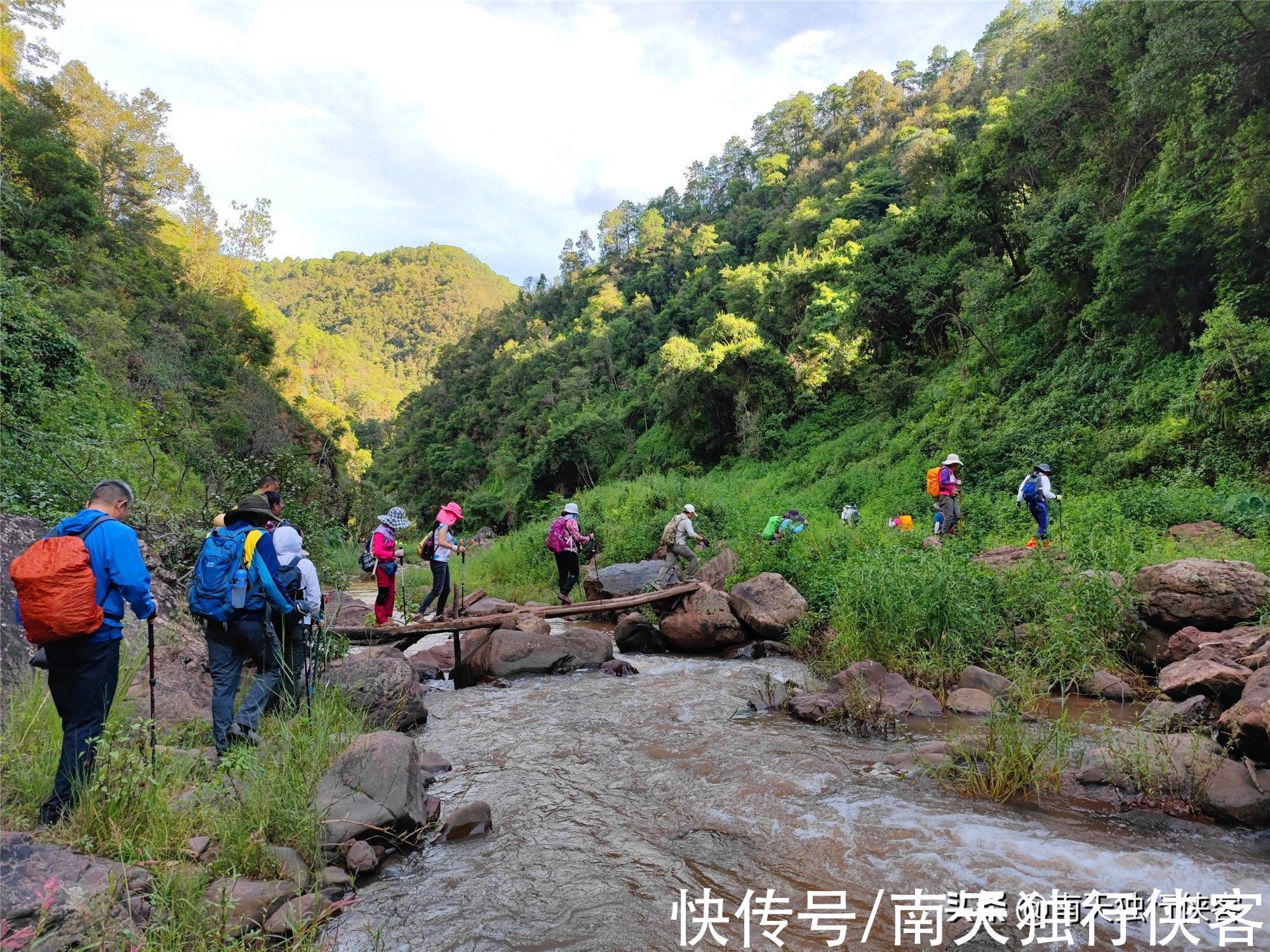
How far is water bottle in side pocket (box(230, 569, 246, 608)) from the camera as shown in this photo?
515cm

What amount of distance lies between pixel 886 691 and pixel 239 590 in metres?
6.21

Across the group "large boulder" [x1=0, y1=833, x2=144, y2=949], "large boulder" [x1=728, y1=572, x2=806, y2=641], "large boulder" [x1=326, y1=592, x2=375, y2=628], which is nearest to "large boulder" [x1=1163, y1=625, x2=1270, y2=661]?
"large boulder" [x1=728, y1=572, x2=806, y2=641]

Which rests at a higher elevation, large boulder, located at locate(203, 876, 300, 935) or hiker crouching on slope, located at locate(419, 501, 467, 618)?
hiker crouching on slope, located at locate(419, 501, 467, 618)

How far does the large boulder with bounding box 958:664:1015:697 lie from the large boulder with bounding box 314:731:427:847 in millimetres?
5591

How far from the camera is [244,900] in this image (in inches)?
136

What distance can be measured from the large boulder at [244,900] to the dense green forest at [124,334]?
6.03 meters

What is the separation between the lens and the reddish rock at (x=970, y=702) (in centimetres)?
686

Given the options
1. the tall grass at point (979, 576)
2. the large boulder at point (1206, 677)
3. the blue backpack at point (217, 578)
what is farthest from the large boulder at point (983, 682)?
the blue backpack at point (217, 578)

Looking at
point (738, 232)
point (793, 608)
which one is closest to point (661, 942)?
point (793, 608)

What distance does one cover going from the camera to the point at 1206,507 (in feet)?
36.2

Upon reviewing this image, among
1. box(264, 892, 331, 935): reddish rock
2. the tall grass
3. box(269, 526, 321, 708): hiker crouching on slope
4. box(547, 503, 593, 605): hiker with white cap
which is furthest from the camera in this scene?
box(547, 503, 593, 605): hiker with white cap

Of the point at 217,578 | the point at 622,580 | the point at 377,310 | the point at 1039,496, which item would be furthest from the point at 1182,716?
the point at 377,310

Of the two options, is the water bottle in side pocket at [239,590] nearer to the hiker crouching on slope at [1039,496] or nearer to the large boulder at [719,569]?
the large boulder at [719,569]

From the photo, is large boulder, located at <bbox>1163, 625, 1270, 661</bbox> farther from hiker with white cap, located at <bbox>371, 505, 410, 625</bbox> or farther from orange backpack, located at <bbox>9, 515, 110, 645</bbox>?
hiker with white cap, located at <bbox>371, 505, 410, 625</bbox>
